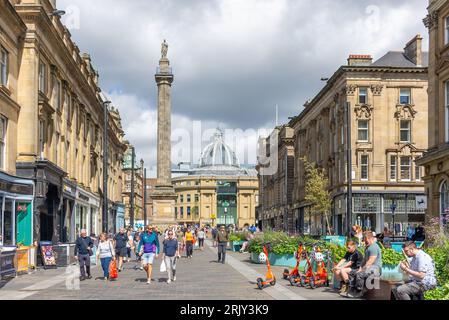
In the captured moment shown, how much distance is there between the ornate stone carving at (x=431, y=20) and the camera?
38156mm

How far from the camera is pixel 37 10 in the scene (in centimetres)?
3234

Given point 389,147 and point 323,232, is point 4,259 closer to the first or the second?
point 389,147

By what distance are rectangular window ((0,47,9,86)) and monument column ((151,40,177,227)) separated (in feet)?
150

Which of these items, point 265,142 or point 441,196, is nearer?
point 441,196

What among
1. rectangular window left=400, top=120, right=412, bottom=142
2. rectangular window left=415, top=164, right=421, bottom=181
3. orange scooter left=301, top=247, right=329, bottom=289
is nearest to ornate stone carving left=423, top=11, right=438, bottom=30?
rectangular window left=400, top=120, right=412, bottom=142

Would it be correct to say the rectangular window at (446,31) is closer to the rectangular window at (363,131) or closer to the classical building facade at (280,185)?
the rectangular window at (363,131)

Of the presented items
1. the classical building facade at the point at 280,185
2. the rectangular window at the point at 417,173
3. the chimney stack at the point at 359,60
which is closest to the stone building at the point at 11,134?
the chimney stack at the point at 359,60

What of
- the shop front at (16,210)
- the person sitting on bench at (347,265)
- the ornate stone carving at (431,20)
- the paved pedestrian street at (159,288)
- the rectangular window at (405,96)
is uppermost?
the ornate stone carving at (431,20)

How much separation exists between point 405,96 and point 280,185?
153ft

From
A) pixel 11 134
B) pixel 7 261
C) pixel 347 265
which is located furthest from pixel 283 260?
pixel 11 134

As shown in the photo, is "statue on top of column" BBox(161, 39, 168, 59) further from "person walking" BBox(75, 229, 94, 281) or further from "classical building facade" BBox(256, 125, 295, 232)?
"person walking" BBox(75, 229, 94, 281)

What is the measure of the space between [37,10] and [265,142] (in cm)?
9582

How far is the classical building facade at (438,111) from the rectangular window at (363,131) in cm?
2015
